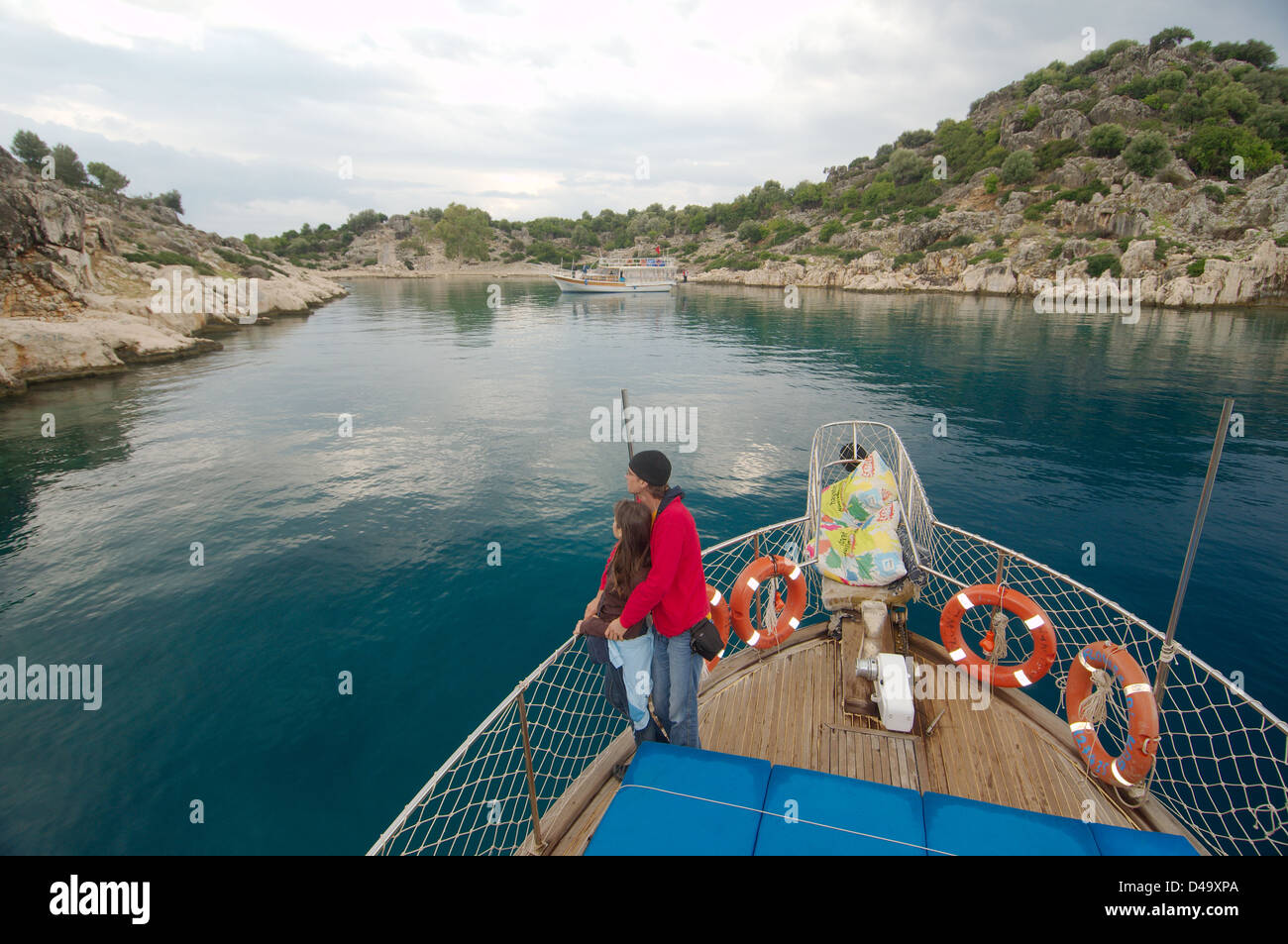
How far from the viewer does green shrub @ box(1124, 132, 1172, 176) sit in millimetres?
68250

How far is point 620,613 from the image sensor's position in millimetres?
4637

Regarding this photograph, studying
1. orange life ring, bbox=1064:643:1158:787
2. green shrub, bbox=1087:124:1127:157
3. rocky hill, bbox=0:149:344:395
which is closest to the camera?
orange life ring, bbox=1064:643:1158:787

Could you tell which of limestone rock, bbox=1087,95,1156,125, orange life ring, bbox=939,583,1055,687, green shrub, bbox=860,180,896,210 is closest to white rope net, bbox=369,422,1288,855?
orange life ring, bbox=939,583,1055,687

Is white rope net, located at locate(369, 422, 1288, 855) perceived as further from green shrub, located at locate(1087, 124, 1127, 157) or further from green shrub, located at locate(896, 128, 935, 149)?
green shrub, located at locate(896, 128, 935, 149)

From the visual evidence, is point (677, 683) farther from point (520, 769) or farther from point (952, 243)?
point (952, 243)

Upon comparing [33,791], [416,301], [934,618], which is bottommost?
[33,791]

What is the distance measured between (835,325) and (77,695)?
171ft

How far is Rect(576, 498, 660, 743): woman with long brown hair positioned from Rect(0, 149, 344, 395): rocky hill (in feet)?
116

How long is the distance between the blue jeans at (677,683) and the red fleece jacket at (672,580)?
0.17m

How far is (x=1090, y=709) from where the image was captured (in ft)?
17.7

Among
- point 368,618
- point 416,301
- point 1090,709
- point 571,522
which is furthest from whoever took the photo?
point 416,301

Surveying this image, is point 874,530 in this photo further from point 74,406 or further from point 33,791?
point 74,406

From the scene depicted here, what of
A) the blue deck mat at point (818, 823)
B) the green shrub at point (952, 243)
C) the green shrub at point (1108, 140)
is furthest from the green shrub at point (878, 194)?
the blue deck mat at point (818, 823)
